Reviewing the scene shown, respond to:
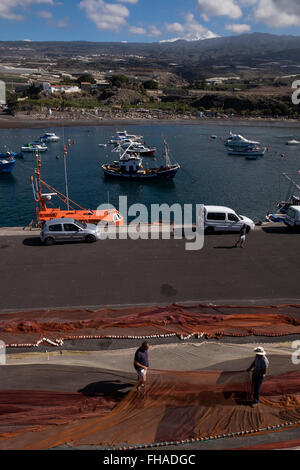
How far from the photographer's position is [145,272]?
1659 cm

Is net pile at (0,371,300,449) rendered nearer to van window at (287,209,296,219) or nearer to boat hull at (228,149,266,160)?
van window at (287,209,296,219)

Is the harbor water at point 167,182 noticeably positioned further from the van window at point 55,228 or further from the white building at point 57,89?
the white building at point 57,89

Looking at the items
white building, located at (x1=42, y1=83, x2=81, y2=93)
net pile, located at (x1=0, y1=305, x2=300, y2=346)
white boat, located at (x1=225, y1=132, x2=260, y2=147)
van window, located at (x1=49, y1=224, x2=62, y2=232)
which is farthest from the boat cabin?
white building, located at (x1=42, y1=83, x2=81, y2=93)

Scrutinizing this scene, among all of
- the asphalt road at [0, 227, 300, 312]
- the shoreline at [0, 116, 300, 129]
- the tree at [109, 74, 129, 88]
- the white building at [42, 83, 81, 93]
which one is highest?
the tree at [109, 74, 129, 88]

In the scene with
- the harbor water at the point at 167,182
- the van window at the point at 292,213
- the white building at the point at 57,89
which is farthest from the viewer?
the white building at the point at 57,89

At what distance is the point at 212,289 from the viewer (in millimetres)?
15281

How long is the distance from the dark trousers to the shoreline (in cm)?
10114

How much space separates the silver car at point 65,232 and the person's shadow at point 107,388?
427 inches

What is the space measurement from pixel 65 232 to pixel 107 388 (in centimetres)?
1127

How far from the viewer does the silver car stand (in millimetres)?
19438

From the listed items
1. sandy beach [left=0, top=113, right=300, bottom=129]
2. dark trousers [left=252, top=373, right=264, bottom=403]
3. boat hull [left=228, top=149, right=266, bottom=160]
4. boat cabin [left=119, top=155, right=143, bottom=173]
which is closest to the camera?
dark trousers [left=252, top=373, right=264, bottom=403]

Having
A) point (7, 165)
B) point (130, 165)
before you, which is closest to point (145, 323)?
point (130, 165)

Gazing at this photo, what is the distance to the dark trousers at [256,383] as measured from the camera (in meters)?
8.86

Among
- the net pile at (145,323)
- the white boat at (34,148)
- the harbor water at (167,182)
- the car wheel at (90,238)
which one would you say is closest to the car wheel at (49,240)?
the car wheel at (90,238)
